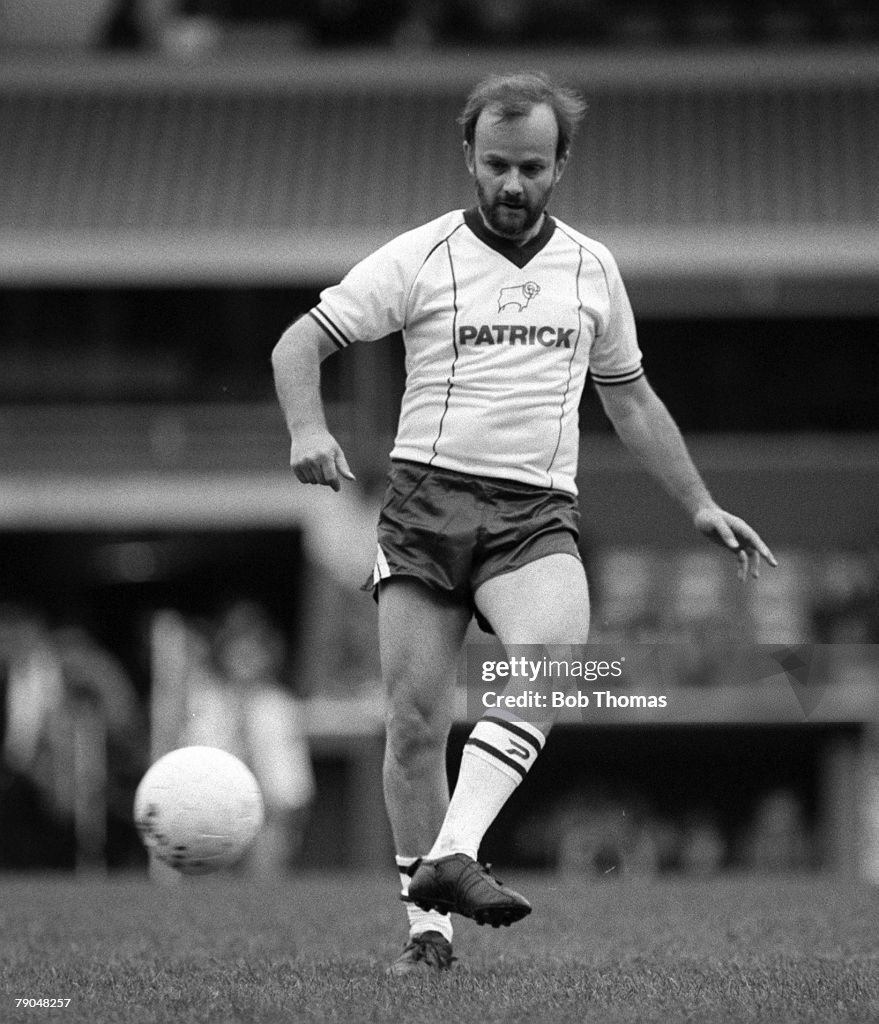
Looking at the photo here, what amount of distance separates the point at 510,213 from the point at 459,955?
2042mm

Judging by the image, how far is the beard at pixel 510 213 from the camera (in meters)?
4.77

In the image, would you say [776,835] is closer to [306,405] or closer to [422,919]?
[422,919]

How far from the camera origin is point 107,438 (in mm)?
17844

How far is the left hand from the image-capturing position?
5105mm

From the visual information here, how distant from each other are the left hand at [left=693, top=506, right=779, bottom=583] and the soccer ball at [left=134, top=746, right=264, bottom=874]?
1456mm

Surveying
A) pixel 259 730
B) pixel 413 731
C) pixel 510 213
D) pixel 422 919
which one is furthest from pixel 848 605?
pixel 510 213

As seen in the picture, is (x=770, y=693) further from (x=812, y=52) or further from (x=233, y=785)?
(x=233, y=785)

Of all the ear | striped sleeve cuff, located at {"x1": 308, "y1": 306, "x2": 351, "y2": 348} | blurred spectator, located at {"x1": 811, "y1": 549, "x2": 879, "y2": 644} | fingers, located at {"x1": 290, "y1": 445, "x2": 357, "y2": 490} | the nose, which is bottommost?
blurred spectator, located at {"x1": 811, "y1": 549, "x2": 879, "y2": 644}

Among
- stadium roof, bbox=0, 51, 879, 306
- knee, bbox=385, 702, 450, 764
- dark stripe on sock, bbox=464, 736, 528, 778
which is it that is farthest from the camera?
stadium roof, bbox=0, 51, 879, 306

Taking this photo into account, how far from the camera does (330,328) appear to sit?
484 centimetres

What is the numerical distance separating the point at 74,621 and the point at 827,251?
10.1m

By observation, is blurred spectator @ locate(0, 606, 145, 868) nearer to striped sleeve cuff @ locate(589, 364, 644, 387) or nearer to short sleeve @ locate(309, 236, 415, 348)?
striped sleeve cuff @ locate(589, 364, 644, 387)

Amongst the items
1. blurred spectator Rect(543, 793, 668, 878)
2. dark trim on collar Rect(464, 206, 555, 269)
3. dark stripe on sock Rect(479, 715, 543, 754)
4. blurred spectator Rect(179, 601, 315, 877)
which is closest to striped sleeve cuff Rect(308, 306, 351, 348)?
dark trim on collar Rect(464, 206, 555, 269)

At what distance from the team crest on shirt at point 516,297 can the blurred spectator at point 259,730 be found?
9196 millimetres
